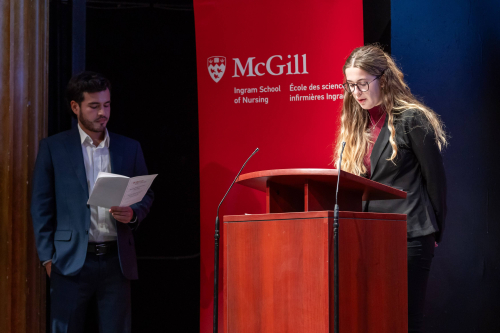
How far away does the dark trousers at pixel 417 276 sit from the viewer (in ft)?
6.96

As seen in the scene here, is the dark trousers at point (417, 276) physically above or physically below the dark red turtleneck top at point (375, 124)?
below

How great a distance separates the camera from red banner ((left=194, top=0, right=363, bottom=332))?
325cm

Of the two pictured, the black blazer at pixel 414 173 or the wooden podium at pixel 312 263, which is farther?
the black blazer at pixel 414 173

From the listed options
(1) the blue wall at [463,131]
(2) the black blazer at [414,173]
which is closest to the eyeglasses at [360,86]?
(2) the black blazer at [414,173]

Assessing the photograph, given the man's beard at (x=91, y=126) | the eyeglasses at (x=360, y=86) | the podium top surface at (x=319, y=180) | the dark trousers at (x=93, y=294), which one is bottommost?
the dark trousers at (x=93, y=294)

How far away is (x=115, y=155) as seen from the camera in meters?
2.99

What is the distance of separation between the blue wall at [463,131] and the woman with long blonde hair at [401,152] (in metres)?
0.92

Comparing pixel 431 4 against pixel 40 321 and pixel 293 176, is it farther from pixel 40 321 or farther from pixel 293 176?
pixel 40 321

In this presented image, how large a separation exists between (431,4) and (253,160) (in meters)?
1.59

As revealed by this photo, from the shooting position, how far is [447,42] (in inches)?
129

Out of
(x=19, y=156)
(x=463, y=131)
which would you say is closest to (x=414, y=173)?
(x=463, y=131)

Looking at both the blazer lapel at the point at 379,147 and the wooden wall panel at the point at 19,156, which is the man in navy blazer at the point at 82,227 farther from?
the blazer lapel at the point at 379,147

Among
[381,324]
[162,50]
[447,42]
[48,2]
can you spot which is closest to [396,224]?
[381,324]

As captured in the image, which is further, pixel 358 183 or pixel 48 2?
pixel 48 2
